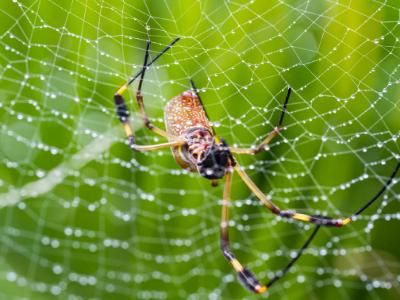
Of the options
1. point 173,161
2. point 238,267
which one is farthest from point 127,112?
point 238,267

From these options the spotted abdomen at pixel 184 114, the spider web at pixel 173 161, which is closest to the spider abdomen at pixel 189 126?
the spotted abdomen at pixel 184 114

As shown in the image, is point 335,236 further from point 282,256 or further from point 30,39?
point 30,39

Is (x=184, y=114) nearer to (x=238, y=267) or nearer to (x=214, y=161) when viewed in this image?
(x=214, y=161)

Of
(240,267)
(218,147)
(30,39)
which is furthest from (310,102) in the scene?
(30,39)

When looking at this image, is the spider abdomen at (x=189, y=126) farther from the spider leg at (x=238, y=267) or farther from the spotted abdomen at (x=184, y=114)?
the spider leg at (x=238, y=267)

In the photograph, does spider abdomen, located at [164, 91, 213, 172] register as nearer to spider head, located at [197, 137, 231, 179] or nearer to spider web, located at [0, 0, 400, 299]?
spider head, located at [197, 137, 231, 179]

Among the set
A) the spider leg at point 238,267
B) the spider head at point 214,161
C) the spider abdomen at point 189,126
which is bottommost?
the spider leg at point 238,267
